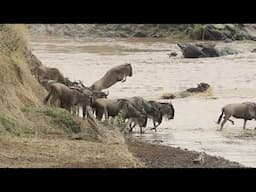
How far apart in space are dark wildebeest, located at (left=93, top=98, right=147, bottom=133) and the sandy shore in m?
0.30

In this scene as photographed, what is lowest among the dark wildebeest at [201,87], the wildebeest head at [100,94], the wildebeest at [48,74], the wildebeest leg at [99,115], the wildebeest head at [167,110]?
the wildebeest leg at [99,115]

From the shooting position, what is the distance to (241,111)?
6781 millimetres

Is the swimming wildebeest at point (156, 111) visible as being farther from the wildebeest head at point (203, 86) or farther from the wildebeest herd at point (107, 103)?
the wildebeest head at point (203, 86)

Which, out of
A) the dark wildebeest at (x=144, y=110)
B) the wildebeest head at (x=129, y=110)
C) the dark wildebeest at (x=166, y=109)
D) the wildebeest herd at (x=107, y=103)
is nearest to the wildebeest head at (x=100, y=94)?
the wildebeest herd at (x=107, y=103)

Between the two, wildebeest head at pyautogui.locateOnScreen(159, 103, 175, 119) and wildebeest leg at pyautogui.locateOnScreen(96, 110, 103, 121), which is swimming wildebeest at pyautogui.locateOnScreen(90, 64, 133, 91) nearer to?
wildebeest leg at pyautogui.locateOnScreen(96, 110, 103, 121)

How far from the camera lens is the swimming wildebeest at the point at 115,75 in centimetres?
670

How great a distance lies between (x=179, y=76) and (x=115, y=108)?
72 cm

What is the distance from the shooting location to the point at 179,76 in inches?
266

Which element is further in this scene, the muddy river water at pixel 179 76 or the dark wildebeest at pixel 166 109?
the dark wildebeest at pixel 166 109

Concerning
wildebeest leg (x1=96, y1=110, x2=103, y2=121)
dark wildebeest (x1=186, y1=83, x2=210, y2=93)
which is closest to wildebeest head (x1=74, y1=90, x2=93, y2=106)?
wildebeest leg (x1=96, y1=110, x2=103, y2=121)

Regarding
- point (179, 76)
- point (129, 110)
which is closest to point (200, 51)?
point (179, 76)

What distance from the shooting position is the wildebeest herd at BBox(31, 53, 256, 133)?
6.77 m
